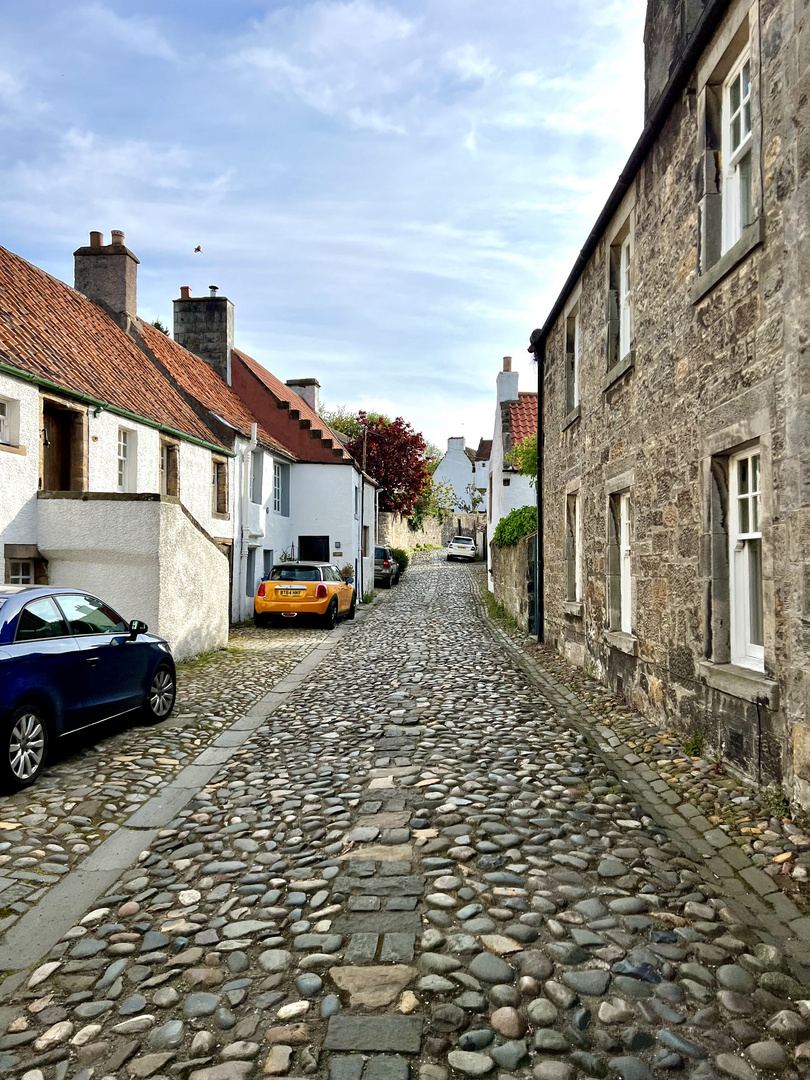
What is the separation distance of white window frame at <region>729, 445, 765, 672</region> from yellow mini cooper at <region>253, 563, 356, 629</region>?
43.7ft

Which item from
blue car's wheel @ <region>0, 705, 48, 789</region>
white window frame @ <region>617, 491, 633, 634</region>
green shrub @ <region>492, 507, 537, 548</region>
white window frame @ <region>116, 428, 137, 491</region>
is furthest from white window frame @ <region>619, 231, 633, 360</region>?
white window frame @ <region>116, 428, 137, 491</region>

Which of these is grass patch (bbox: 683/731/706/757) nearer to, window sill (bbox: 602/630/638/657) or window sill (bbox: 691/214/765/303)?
window sill (bbox: 602/630/638/657)

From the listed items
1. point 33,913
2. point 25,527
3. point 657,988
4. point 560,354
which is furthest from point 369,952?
point 560,354

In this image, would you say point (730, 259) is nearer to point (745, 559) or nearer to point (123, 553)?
point (745, 559)

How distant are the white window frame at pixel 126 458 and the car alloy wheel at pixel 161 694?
7.53 meters

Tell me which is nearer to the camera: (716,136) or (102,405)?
(716,136)

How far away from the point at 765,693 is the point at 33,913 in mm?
4625

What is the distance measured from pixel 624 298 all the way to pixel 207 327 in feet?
62.5

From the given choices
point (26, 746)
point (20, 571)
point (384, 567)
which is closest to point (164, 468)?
point (20, 571)

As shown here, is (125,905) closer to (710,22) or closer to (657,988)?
(657,988)

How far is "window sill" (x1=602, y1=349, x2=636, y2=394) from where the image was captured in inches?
362

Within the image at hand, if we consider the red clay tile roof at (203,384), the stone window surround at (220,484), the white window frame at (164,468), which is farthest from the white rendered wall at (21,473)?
the red clay tile roof at (203,384)

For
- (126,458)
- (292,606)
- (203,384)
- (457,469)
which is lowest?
(292,606)

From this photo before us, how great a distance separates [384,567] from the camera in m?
33.7
